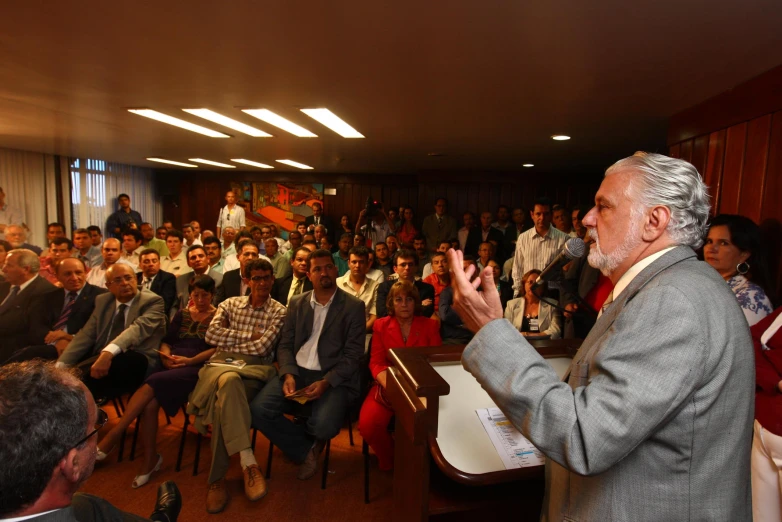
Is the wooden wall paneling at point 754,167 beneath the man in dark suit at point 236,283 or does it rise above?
above

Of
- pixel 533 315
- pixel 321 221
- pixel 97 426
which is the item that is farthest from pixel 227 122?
pixel 321 221

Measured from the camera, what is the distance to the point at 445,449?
136 cm

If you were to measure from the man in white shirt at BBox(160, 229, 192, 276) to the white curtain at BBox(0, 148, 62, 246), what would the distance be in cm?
326

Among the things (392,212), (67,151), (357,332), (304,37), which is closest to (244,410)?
(357,332)

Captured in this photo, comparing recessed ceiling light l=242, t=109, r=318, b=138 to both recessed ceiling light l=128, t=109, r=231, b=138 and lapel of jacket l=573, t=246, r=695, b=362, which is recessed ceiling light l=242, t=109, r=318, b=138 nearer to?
recessed ceiling light l=128, t=109, r=231, b=138

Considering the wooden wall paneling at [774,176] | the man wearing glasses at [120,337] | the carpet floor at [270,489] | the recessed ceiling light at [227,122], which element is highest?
the recessed ceiling light at [227,122]

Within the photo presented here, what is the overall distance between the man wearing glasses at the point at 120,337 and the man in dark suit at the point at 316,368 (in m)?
0.92

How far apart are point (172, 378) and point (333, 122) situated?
8.72ft

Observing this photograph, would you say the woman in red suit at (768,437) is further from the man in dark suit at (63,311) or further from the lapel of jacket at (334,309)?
the man in dark suit at (63,311)

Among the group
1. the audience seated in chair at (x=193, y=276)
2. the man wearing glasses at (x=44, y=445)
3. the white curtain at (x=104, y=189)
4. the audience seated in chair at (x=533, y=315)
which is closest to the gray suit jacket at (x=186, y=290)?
the audience seated in chair at (x=193, y=276)

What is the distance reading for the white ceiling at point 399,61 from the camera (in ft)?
6.03

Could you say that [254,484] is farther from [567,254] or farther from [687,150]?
[687,150]

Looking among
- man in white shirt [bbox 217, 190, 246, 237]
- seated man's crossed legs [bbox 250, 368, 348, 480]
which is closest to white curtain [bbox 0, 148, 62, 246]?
man in white shirt [bbox 217, 190, 246, 237]

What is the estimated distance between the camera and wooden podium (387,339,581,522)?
1278 mm
